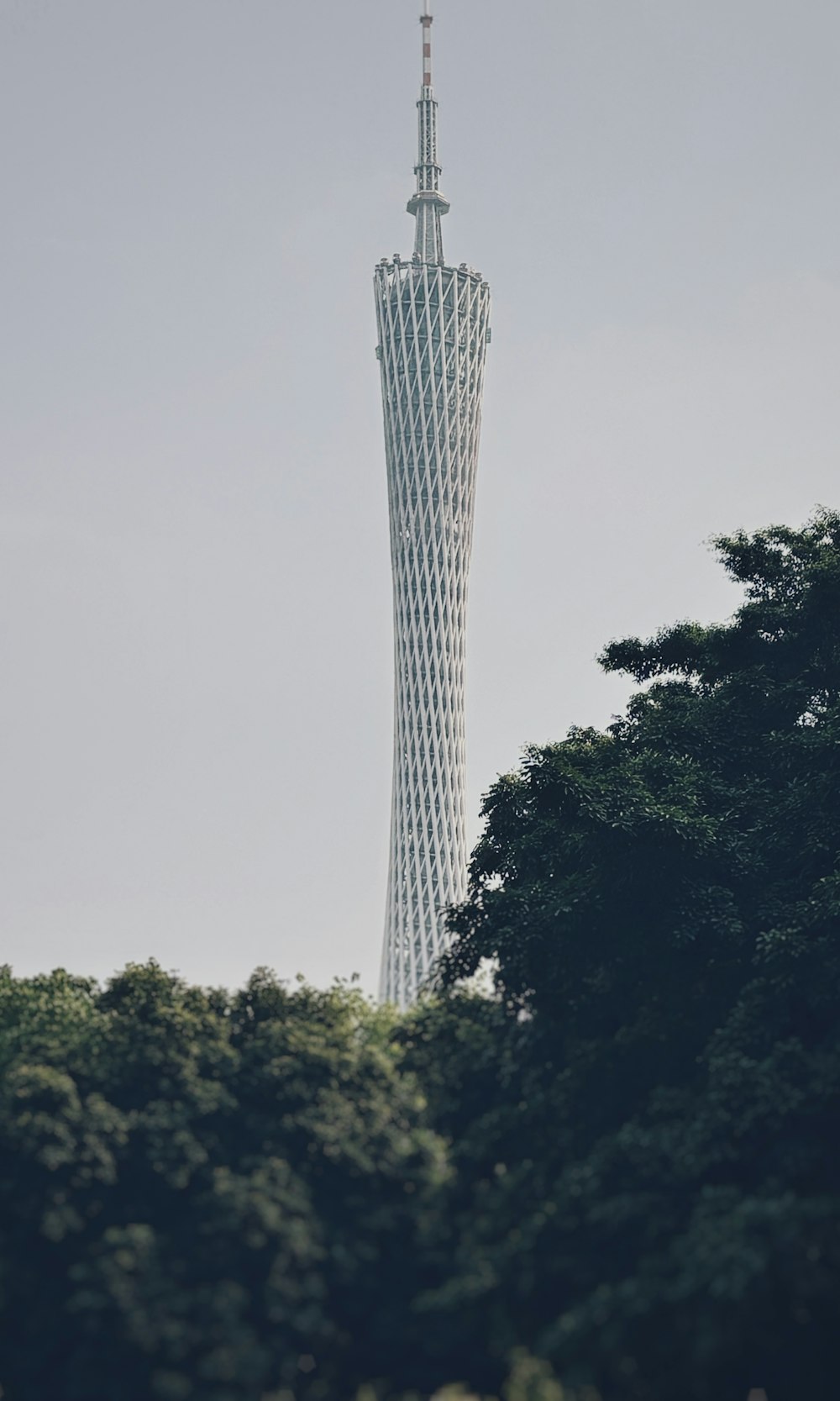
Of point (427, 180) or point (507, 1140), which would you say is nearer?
point (507, 1140)

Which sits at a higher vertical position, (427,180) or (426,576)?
(427,180)

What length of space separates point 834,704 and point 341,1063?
574 inches

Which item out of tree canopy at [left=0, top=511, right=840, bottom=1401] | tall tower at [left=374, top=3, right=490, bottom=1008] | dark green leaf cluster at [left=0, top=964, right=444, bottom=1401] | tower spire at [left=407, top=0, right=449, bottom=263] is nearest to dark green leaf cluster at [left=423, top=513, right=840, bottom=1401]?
tree canopy at [left=0, top=511, right=840, bottom=1401]

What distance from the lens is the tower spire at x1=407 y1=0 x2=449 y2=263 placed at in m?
88.6

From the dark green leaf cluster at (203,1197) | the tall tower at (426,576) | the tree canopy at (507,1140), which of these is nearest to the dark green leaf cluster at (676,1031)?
the tree canopy at (507,1140)

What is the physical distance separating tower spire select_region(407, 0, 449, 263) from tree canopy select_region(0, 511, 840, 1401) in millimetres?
55492

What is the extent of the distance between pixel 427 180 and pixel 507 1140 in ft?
231

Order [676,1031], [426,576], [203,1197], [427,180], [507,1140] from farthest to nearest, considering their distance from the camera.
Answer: [427,180] → [426,576] → [676,1031] → [507,1140] → [203,1197]

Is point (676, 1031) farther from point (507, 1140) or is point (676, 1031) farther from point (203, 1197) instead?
point (203, 1197)

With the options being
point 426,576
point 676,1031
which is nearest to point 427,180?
point 426,576

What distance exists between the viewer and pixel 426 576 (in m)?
80.0

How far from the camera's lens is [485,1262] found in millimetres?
25953

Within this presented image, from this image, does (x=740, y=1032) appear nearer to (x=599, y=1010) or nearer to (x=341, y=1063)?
(x=599, y=1010)

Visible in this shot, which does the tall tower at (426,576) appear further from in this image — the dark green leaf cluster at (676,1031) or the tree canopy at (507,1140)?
the tree canopy at (507,1140)
